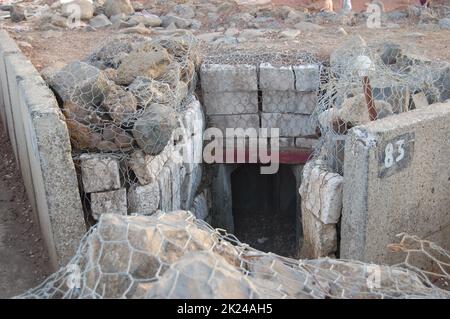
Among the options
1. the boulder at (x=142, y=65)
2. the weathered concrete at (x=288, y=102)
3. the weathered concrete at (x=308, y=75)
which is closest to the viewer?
the boulder at (x=142, y=65)

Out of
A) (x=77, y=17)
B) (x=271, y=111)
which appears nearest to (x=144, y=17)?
(x=77, y=17)

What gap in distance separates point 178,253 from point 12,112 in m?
4.12

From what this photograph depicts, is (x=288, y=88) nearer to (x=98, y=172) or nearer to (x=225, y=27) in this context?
(x=225, y=27)

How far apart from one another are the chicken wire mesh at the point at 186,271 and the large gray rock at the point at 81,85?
7.63ft

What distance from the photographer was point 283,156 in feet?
24.4

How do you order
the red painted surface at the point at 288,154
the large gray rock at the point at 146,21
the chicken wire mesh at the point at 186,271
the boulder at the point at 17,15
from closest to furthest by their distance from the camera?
the chicken wire mesh at the point at 186,271, the red painted surface at the point at 288,154, the large gray rock at the point at 146,21, the boulder at the point at 17,15

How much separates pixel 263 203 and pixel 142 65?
162 inches

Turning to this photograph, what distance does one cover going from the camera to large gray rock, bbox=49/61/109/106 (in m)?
4.83

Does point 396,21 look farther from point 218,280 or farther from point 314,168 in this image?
point 218,280

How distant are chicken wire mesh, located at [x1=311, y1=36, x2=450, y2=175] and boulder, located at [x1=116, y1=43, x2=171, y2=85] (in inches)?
64.1

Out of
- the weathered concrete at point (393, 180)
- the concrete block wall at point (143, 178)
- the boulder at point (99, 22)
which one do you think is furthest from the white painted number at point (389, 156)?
the boulder at point (99, 22)

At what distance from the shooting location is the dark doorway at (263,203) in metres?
8.23

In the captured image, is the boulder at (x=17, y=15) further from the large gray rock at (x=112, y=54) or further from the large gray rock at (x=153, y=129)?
the large gray rock at (x=153, y=129)

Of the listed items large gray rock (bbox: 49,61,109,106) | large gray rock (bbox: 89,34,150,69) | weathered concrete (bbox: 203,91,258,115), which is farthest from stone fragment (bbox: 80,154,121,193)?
weathered concrete (bbox: 203,91,258,115)
